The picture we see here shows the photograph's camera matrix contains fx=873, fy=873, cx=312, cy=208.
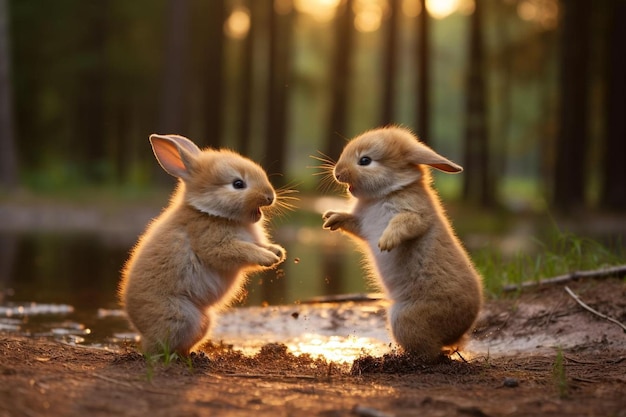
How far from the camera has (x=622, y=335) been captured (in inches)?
305

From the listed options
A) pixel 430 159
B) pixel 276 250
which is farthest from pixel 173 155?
pixel 430 159

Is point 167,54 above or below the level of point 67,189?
above

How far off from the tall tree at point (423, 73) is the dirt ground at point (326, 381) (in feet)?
63.4

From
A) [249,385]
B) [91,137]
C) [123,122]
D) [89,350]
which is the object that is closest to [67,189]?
[91,137]

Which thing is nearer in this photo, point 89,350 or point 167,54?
point 89,350

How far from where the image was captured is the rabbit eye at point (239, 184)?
6.84 meters

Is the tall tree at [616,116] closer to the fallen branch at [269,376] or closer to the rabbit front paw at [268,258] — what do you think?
the rabbit front paw at [268,258]

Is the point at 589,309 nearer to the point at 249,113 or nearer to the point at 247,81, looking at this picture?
the point at 247,81

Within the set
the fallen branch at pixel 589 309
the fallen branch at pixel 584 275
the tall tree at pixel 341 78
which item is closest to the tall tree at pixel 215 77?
the tall tree at pixel 341 78

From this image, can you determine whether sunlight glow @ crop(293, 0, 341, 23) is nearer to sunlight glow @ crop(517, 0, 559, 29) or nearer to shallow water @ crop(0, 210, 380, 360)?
sunlight glow @ crop(517, 0, 559, 29)

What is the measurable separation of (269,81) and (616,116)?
1358 cm

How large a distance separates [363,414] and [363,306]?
5470 millimetres

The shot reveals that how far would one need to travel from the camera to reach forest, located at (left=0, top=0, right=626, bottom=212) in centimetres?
2664

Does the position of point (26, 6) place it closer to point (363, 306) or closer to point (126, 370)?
point (363, 306)
